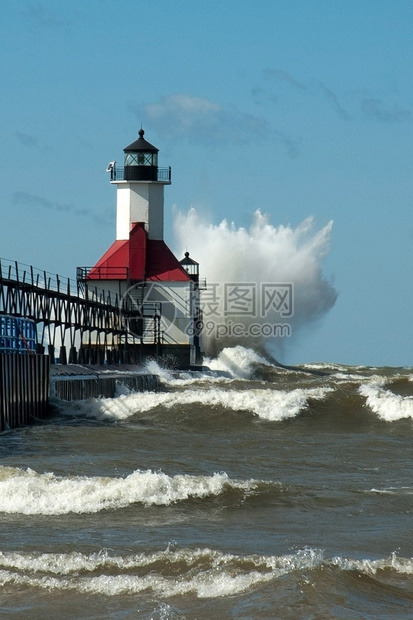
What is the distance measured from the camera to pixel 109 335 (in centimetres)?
5284

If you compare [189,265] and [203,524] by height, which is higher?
[189,265]

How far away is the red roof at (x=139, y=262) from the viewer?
170 feet

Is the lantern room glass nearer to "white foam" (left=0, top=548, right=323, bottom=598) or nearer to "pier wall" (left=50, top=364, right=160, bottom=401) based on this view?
"pier wall" (left=50, top=364, right=160, bottom=401)

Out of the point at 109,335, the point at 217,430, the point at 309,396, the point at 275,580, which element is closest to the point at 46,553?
the point at 275,580

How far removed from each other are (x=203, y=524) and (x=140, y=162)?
4325 cm

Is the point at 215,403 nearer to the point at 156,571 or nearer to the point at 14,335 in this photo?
the point at 14,335

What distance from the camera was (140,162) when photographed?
176 feet

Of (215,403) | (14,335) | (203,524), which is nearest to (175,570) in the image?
(203,524)

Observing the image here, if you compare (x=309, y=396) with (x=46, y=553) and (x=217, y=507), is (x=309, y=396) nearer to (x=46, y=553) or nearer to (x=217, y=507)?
(x=217, y=507)

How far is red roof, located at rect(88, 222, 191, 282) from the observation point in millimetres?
51688

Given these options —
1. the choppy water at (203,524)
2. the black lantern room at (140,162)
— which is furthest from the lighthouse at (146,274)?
the choppy water at (203,524)

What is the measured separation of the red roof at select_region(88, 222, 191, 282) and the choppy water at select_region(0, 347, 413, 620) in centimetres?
2923

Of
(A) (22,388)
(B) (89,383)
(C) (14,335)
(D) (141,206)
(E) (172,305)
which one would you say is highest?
(D) (141,206)

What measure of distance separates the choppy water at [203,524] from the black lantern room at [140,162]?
32.0 m
